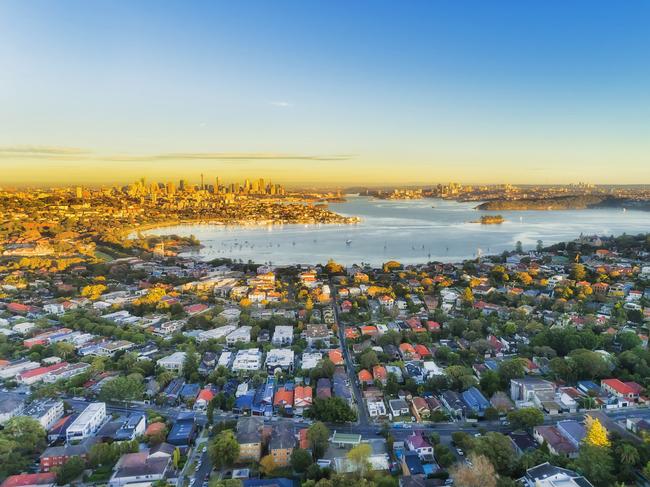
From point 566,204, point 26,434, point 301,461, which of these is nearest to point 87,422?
point 26,434

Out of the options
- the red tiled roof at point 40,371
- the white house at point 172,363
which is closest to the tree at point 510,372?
the white house at point 172,363

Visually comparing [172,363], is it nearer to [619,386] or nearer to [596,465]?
[596,465]

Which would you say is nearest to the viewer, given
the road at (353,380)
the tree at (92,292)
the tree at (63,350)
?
the road at (353,380)

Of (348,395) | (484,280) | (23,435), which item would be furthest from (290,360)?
(484,280)

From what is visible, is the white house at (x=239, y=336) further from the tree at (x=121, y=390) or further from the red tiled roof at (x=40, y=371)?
the red tiled roof at (x=40, y=371)

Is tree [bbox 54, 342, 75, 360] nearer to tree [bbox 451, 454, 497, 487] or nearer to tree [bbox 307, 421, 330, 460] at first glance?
tree [bbox 307, 421, 330, 460]

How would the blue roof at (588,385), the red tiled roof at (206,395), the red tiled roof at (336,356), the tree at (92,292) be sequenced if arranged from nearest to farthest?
the red tiled roof at (206,395)
the blue roof at (588,385)
the red tiled roof at (336,356)
the tree at (92,292)

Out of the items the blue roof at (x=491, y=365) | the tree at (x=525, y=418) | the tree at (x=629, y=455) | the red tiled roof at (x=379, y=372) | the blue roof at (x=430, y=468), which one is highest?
the tree at (x=629, y=455)
